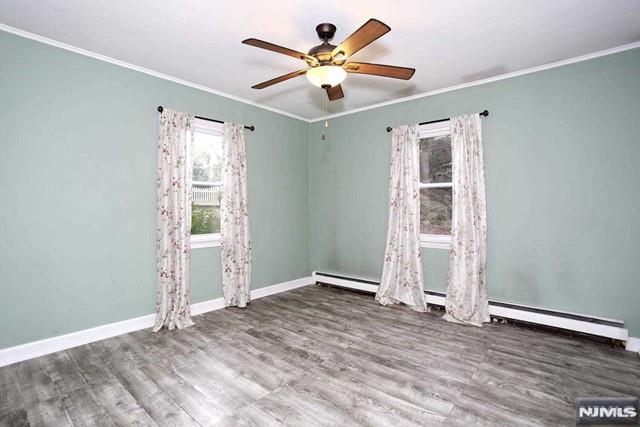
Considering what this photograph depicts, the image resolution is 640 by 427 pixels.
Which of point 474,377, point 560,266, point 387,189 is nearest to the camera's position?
point 474,377

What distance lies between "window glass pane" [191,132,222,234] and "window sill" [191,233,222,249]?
2.7 inches

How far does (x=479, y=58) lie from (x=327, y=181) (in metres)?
2.75

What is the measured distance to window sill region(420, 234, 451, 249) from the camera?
3955 millimetres

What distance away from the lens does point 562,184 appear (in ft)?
10.5

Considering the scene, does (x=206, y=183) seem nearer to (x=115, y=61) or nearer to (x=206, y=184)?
(x=206, y=184)

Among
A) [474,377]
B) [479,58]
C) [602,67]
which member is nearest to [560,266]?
[474,377]

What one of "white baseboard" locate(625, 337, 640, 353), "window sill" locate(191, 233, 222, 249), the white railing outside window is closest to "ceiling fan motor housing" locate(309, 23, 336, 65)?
the white railing outside window

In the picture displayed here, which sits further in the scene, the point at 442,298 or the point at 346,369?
the point at 442,298

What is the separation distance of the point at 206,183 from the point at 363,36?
2768 millimetres

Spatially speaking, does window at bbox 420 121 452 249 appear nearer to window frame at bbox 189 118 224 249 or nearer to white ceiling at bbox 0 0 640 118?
white ceiling at bbox 0 0 640 118

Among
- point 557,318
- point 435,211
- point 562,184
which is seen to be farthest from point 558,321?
point 435,211

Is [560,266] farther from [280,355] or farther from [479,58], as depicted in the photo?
[280,355]

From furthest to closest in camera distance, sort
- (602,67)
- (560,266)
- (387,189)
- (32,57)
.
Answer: (387,189) < (560,266) < (602,67) < (32,57)

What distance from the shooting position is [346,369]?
2.48 metres
